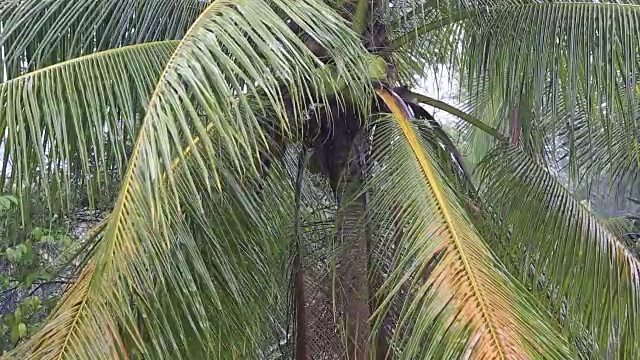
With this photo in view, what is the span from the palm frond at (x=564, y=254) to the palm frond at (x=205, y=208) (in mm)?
579

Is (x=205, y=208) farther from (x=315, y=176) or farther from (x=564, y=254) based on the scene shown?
(x=564, y=254)

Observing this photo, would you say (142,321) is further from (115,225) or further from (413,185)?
(413,185)

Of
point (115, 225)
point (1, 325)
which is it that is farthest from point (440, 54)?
point (1, 325)

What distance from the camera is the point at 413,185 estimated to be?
1394 millimetres

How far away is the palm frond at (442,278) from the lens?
103cm

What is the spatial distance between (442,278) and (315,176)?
1050 mm

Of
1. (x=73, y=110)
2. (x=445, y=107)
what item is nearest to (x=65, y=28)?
(x=73, y=110)

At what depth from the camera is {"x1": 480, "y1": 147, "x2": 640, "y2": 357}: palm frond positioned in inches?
60.9

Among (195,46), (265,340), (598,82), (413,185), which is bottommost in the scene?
(265,340)

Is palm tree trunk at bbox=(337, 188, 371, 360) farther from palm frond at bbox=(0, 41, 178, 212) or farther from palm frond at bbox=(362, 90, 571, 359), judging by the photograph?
palm frond at bbox=(0, 41, 178, 212)

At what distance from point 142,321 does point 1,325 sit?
169 cm

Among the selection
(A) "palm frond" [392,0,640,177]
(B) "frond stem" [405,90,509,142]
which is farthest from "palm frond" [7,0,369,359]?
(A) "palm frond" [392,0,640,177]

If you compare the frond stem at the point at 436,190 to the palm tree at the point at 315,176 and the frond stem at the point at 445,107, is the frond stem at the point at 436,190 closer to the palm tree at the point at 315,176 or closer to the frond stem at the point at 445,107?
the palm tree at the point at 315,176

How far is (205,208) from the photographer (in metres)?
1.51
